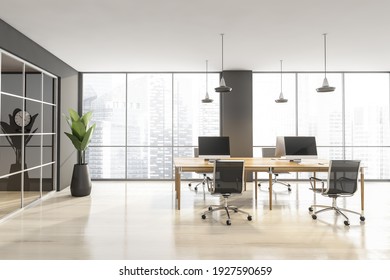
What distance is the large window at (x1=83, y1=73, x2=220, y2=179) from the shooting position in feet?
26.6

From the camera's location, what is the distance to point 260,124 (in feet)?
26.8

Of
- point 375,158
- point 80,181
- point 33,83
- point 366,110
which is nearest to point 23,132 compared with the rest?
point 33,83

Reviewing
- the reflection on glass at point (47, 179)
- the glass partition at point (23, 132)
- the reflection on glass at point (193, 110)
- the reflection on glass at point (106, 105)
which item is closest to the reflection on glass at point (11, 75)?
the glass partition at point (23, 132)

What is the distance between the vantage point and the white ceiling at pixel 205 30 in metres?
3.94

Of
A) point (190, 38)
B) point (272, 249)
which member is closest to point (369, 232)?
point (272, 249)

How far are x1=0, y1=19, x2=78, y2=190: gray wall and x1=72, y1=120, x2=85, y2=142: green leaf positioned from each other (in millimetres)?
771

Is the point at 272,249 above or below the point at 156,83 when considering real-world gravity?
below

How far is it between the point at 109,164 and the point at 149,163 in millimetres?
1125

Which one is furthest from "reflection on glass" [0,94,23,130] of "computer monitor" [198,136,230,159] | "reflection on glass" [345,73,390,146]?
"reflection on glass" [345,73,390,146]

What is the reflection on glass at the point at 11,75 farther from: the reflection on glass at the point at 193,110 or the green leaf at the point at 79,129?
the reflection on glass at the point at 193,110

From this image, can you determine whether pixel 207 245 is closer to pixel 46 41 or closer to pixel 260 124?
pixel 46 41
